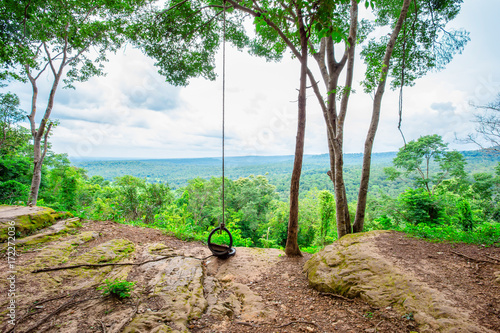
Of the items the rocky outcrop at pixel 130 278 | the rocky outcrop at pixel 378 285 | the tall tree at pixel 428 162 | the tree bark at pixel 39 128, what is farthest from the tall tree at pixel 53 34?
the tall tree at pixel 428 162

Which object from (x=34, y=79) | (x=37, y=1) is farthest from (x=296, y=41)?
(x=34, y=79)

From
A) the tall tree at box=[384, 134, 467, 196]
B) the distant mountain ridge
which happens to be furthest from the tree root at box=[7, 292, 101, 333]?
the tall tree at box=[384, 134, 467, 196]

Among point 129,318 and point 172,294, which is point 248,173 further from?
point 129,318

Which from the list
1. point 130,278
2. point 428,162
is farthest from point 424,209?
point 428,162

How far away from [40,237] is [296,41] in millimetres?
8471

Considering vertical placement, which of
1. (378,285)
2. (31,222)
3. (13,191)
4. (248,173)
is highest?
(31,222)

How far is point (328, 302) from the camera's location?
9.92ft

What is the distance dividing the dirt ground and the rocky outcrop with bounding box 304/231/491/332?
12cm

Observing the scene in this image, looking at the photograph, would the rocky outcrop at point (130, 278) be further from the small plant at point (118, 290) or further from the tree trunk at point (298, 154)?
the tree trunk at point (298, 154)

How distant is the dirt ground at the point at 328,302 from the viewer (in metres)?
2.26

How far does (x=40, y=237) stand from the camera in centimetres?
433

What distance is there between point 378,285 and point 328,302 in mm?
792

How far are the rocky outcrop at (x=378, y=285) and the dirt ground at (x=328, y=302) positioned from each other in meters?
0.12

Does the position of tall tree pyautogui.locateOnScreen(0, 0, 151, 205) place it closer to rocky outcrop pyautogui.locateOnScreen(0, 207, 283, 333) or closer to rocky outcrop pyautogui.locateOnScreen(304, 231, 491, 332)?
rocky outcrop pyautogui.locateOnScreen(0, 207, 283, 333)
